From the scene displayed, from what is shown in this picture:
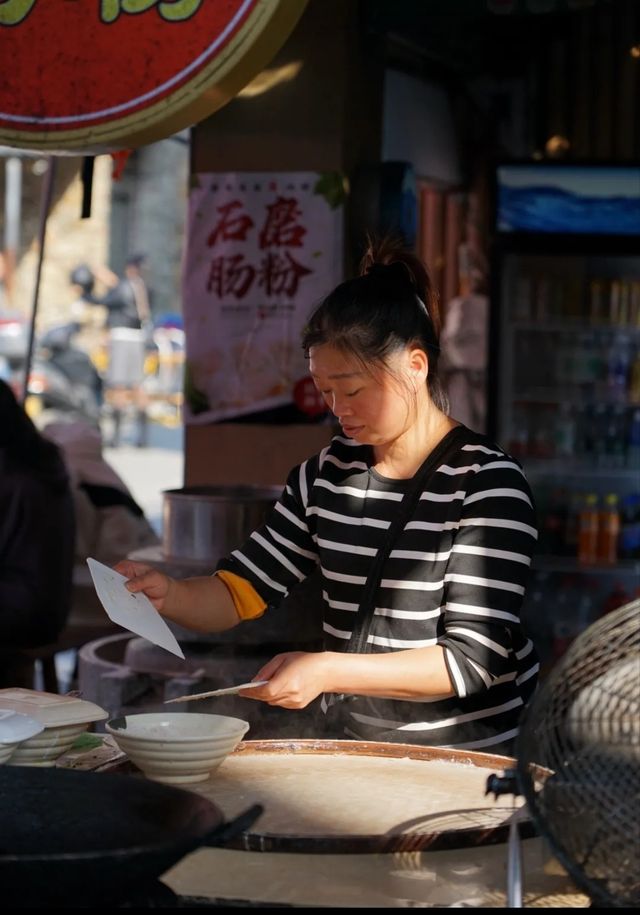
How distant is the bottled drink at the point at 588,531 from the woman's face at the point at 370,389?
4282mm

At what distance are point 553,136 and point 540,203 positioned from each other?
1105 millimetres

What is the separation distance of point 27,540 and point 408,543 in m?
1.70

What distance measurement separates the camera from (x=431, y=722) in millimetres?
2326

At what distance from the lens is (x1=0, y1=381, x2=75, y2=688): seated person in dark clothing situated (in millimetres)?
3693

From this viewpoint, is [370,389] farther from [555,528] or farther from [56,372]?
[56,372]

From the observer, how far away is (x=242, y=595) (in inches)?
101

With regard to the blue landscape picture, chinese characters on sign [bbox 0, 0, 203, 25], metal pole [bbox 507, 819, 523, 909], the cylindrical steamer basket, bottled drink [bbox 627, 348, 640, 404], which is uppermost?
the blue landscape picture

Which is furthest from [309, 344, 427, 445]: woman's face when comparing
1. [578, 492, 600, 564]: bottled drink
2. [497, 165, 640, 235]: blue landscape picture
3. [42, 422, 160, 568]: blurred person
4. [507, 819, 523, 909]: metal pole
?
[578, 492, 600, 564]: bottled drink

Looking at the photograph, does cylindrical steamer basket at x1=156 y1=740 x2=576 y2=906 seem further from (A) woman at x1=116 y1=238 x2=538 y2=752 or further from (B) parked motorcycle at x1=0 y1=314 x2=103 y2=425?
(B) parked motorcycle at x1=0 y1=314 x2=103 y2=425

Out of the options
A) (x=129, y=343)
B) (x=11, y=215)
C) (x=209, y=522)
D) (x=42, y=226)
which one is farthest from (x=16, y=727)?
(x=11, y=215)

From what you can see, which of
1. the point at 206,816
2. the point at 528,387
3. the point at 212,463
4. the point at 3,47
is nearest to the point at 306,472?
the point at 3,47

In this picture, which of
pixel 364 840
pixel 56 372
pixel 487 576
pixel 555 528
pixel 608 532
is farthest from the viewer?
pixel 56 372

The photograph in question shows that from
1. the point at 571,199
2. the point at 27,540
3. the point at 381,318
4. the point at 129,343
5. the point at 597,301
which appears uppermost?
the point at 571,199

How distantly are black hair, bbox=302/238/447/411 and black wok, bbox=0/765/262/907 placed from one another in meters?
1.01
